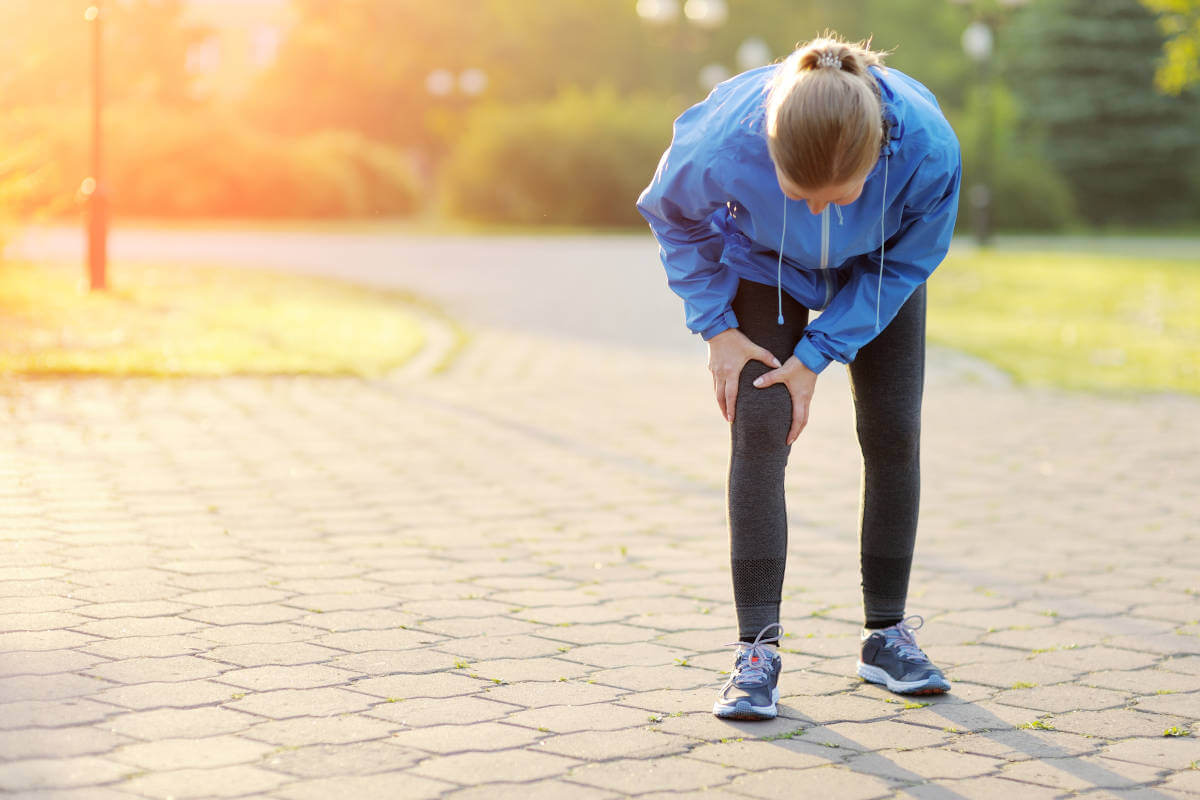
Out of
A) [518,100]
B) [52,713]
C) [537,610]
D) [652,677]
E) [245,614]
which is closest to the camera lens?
[52,713]

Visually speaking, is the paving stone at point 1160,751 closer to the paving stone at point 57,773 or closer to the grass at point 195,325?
the paving stone at point 57,773

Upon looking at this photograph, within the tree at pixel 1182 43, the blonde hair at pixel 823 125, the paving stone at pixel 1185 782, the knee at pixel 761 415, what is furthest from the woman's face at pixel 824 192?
the tree at pixel 1182 43

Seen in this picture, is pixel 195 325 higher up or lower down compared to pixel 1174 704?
higher up

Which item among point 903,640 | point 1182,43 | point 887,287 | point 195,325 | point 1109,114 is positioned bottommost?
point 903,640

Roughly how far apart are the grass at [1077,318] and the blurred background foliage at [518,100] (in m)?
3.39

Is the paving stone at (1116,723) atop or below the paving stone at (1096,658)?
below

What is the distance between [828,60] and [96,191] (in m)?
10.9

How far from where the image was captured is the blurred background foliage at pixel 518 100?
28812 mm

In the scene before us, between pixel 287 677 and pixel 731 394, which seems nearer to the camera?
pixel 731 394

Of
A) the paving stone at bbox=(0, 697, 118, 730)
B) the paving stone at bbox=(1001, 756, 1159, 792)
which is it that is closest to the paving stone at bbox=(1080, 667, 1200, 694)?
the paving stone at bbox=(1001, 756, 1159, 792)

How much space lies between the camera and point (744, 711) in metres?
3.13

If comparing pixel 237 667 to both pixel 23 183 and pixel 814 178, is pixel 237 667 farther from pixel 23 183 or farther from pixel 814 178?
pixel 23 183

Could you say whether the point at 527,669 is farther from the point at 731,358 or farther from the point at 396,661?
the point at 731,358

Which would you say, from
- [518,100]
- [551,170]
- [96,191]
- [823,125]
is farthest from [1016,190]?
[823,125]
